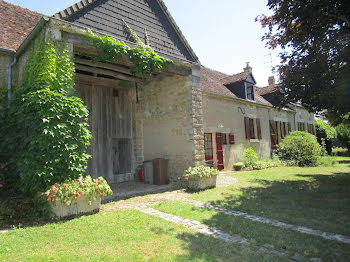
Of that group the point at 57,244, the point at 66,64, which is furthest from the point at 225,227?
the point at 66,64

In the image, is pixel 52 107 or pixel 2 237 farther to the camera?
pixel 52 107

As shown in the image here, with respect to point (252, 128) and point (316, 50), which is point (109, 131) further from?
point (252, 128)

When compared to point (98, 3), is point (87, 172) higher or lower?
lower

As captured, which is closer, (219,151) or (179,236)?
(179,236)

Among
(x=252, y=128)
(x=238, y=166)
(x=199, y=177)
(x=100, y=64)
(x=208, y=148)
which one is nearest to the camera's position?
(x=100, y=64)

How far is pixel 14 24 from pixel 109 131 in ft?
16.0

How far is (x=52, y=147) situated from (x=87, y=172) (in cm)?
363

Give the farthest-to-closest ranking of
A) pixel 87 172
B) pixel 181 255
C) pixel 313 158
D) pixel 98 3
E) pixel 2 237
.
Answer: pixel 313 158, pixel 87 172, pixel 98 3, pixel 2 237, pixel 181 255

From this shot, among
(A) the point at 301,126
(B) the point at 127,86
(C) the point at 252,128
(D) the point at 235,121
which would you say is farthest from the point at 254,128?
(B) the point at 127,86

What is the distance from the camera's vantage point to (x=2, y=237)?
140 inches

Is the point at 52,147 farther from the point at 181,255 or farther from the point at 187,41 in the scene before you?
the point at 187,41

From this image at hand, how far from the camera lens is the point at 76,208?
14.9 feet

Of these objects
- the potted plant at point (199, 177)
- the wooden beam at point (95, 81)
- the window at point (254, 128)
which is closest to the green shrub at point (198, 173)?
the potted plant at point (199, 177)

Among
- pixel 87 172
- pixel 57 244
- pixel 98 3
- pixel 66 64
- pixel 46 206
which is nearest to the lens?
pixel 57 244
